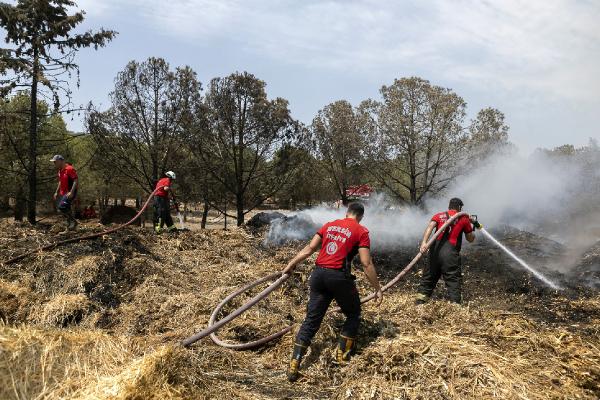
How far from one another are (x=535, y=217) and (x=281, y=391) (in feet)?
62.2

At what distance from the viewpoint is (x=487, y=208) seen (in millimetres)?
21688

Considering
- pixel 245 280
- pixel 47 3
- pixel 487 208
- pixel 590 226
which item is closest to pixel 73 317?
pixel 245 280

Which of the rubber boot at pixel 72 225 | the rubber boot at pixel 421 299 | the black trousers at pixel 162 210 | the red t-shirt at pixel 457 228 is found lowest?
the rubber boot at pixel 421 299

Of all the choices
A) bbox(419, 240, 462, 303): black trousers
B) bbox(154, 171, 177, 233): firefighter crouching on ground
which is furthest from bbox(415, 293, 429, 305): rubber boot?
bbox(154, 171, 177, 233): firefighter crouching on ground

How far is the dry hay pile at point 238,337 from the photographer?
3.78 meters

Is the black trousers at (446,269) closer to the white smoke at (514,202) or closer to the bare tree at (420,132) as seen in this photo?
the white smoke at (514,202)

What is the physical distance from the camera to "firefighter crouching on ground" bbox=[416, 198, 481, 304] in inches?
270

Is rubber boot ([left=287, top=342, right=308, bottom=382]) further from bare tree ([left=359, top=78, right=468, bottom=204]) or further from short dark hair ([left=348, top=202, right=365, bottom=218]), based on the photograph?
bare tree ([left=359, top=78, right=468, bottom=204])

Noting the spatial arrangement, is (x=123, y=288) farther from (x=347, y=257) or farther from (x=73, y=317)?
(x=347, y=257)

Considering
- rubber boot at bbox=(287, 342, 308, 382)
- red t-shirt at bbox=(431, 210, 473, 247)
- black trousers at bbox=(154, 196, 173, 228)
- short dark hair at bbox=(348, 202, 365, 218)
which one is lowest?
rubber boot at bbox=(287, 342, 308, 382)

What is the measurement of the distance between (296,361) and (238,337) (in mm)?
1482

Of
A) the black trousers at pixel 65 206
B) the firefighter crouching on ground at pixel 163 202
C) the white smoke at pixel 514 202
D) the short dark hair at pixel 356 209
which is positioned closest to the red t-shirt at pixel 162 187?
the firefighter crouching on ground at pixel 163 202

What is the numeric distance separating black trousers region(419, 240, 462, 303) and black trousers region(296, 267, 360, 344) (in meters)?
2.46

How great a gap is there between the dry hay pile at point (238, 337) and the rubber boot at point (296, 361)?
0.34ft
